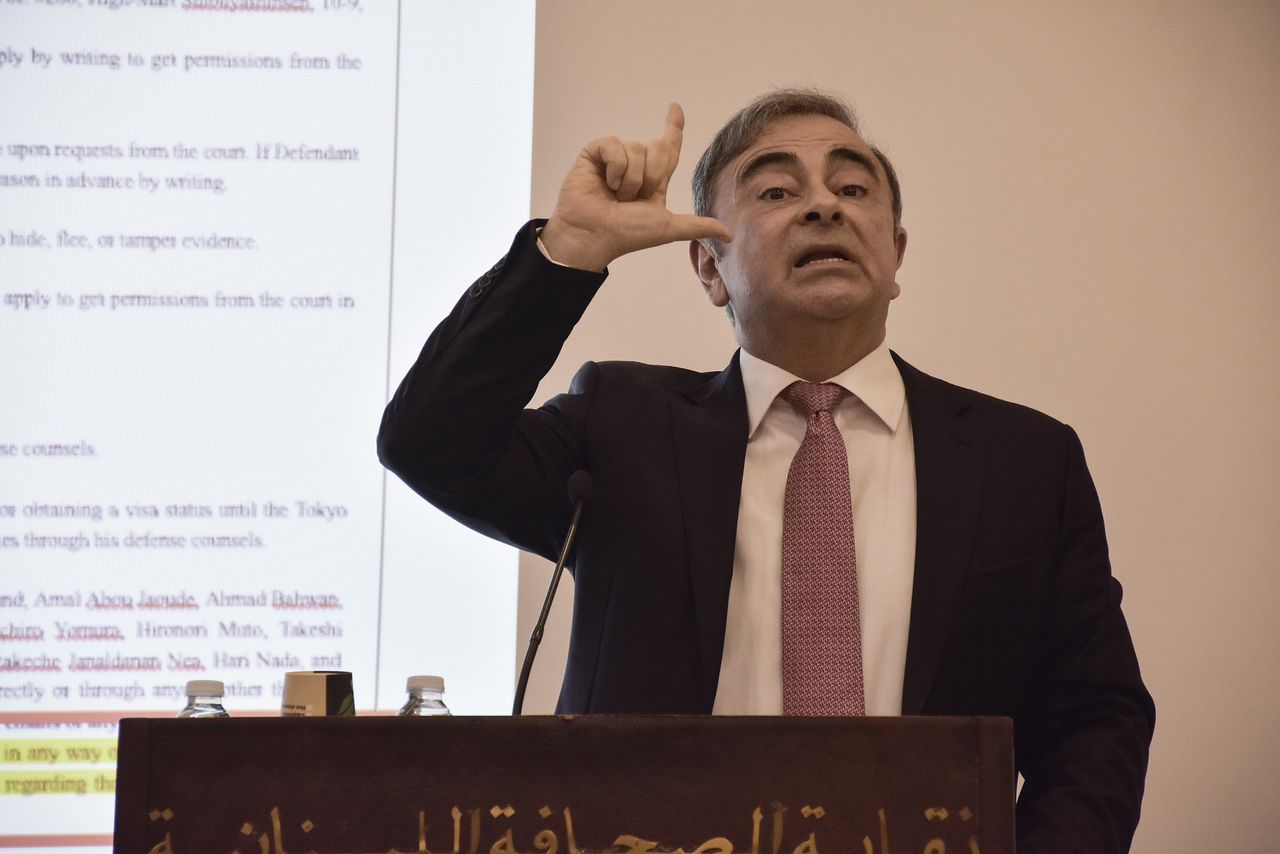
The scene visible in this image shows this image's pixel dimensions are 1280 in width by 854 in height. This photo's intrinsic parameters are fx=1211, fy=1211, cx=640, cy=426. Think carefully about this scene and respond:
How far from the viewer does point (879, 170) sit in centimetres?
177

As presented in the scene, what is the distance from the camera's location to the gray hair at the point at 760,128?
71.5 inches

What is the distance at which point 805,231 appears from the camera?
5.41ft

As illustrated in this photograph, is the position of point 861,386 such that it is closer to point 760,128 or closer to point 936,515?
point 936,515

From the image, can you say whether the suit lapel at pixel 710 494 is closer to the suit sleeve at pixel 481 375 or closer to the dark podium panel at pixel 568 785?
the suit sleeve at pixel 481 375

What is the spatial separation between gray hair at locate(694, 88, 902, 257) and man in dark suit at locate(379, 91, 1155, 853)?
0.07 m

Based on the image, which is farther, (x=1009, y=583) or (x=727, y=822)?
(x=1009, y=583)

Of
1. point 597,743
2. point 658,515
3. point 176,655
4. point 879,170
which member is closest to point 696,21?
point 879,170

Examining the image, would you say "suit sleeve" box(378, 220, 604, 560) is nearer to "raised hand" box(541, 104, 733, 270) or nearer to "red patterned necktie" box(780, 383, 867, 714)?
"raised hand" box(541, 104, 733, 270)

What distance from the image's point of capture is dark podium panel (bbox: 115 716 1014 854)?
0.79m

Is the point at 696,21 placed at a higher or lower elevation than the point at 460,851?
higher

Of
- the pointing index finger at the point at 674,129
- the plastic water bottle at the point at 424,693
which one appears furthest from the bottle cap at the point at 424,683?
the pointing index finger at the point at 674,129

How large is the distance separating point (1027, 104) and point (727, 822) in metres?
2.17

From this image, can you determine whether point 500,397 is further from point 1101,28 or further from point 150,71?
point 1101,28

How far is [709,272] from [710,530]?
55cm
